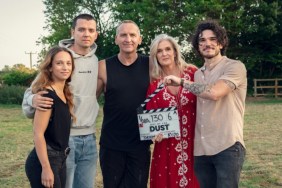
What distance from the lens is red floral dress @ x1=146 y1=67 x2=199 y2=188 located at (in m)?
4.48

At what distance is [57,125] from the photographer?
139 inches

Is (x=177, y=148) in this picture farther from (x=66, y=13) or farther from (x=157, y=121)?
(x=66, y=13)

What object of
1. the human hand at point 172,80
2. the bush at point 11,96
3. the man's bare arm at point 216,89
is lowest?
the bush at point 11,96

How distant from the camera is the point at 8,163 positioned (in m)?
8.07

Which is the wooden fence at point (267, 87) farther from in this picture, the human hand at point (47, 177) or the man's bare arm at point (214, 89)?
the human hand at point (47, 177)

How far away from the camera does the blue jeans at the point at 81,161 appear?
4.05 m

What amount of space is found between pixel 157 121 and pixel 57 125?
1.24m

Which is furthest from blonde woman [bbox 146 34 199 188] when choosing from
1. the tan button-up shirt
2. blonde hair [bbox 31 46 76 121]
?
blonde hair [bbox 31 46 76 121]

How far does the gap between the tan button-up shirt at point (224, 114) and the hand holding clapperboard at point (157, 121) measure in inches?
24.3

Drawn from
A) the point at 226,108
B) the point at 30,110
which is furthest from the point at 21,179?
the point at 226,108

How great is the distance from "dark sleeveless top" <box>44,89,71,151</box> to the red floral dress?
3.66 feet

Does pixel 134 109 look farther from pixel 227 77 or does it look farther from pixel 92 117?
pixel 227 77

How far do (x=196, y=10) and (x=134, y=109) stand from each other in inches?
1021

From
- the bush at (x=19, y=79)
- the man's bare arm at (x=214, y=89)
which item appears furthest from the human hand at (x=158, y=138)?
the bush at (x=19, y=79)
